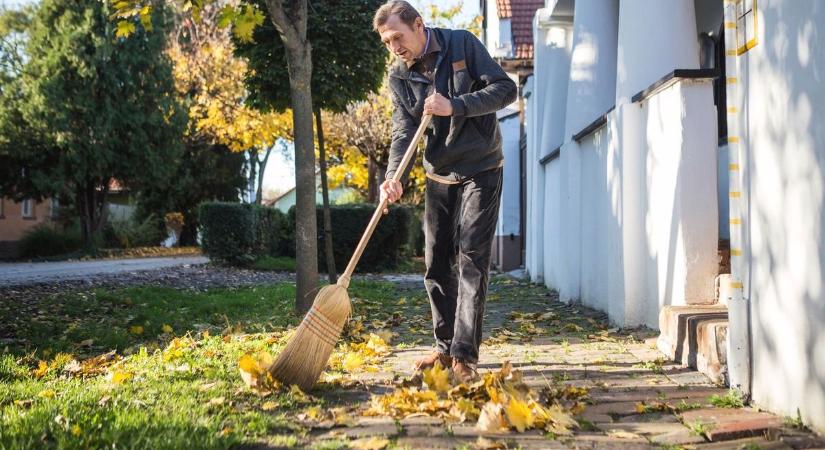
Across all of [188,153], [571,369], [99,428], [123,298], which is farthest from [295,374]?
[188,153]

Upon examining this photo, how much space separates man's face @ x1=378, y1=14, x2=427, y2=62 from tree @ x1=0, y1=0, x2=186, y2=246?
2191cm

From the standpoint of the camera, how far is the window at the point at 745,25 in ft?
12.7

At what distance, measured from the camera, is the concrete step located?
4.34 metres

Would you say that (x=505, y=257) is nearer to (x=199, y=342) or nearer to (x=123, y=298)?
(x=123, y=298)

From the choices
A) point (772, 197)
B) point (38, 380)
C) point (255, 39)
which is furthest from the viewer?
point (255, 39)

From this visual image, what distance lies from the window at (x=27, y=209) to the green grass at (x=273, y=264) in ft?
65.5

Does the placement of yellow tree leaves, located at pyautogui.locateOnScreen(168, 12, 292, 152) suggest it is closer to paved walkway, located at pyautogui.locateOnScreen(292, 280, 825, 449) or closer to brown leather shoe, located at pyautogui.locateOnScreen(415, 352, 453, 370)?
paved walkway, located at pyautogui.locateOnScreen(292, 280, 825, 449)

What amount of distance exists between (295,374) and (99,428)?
3.47 feet

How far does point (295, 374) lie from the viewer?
412cm

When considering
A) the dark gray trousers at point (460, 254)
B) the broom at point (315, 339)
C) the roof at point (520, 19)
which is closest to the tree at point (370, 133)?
the roof at point (520, 19)

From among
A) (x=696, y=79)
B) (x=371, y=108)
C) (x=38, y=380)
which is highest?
(x=371, y=108)

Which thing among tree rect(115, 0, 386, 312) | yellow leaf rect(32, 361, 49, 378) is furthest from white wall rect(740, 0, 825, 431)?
tree rect(115, 0, 386, 312)

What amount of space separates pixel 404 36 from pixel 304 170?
333cm

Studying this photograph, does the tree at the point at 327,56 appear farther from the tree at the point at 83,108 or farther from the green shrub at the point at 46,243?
the green shrub at the point at 46,243
